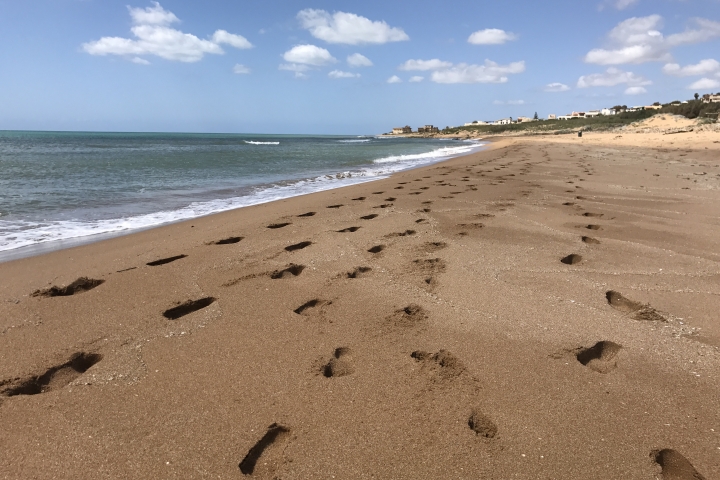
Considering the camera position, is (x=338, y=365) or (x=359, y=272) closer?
(x=338, y=365)

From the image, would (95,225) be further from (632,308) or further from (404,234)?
(632,308)

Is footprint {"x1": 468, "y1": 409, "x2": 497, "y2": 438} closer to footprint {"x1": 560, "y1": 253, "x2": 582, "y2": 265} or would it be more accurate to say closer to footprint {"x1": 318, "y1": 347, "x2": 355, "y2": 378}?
footprint {"x1": 318, "y1": 347, "x2": 355, "y2": 378}

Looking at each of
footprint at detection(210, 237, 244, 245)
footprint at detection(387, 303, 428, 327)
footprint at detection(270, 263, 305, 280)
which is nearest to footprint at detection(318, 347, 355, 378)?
footprint at detection(387, 303, 428, 327)

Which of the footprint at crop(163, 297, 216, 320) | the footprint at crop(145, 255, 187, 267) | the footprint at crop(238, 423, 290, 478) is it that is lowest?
the footprint at crop(238, 423, 290, 478)

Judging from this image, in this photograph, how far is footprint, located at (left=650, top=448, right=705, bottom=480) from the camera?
167 cm

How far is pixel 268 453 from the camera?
6.01ft

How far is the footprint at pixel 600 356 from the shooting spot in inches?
95.0

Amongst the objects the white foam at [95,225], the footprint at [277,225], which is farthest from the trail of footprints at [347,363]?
the white foam at [95,225]

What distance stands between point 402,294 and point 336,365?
1.10m

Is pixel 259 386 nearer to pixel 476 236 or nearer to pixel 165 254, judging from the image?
pixel 165 254

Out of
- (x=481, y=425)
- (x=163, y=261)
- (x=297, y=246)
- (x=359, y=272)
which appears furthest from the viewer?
(x=297, y=246)

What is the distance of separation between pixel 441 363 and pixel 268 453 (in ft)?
3.70

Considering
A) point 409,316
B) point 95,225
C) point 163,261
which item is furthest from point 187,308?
point 95,225

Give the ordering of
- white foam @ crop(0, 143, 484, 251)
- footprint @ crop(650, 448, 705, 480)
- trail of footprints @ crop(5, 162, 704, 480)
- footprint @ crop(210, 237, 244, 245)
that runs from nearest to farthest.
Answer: footprint @ crop(650, 448, 705, 480) < trail of footprints @ crop(5, 162, 704, 480) < footprint @ crop(210, 237, 244, 245) < white foam @ crop(0, 143, 484, 251)
